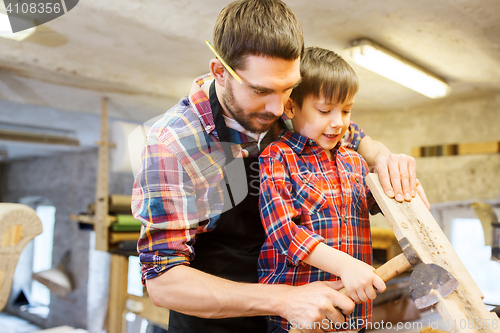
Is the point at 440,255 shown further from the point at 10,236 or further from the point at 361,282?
the point at 10,236

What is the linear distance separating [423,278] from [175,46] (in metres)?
1.91

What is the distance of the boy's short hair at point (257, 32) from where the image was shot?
2.91 feet

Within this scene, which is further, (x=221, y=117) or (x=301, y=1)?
(x=301, y=1)

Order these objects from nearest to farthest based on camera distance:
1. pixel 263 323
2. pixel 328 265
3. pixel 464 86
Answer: pixel 328 265, pixel 263 323, pixel 464 86

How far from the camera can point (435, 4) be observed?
188 cm

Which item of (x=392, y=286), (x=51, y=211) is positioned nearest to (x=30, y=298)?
(x=51, y=211)

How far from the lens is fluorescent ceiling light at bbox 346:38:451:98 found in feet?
7.52

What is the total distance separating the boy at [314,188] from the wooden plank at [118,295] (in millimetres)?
2411

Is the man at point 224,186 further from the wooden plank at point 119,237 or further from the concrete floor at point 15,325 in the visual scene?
the concrete floor at point 15,325

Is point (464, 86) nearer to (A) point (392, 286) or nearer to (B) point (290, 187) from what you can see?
(A) point (392, 286)

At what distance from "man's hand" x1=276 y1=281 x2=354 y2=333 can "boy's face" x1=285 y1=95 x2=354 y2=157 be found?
1.30ft

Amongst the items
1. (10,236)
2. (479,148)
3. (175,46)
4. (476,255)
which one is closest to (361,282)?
(10,236)

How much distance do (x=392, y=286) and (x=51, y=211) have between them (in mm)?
6398

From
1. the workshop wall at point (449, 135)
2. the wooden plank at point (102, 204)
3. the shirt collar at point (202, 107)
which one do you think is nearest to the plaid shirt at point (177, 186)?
the shirt collar at point (202, 107)
